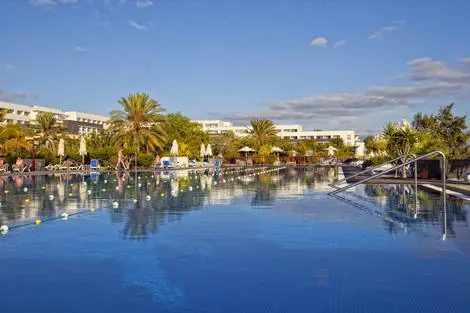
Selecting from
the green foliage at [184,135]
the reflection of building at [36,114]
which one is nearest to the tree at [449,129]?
the green foliage at [184,135]

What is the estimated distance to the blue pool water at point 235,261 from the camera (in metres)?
4.67

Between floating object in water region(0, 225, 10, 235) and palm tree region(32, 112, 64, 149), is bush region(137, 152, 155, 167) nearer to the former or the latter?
palm tree region(32, 112, 64, 149)

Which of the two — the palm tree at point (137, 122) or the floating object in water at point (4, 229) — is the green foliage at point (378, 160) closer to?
the palm tree at point (137, 122)

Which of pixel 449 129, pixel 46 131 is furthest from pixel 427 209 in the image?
pixel 46 131

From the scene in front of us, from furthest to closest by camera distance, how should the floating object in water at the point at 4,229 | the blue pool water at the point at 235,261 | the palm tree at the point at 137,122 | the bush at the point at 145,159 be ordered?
the palm tree at the point at 137,122 → the bush at the point at 145,159 → the floating object in water at the point at 4,229 → the blue pool water at the point at 235,261

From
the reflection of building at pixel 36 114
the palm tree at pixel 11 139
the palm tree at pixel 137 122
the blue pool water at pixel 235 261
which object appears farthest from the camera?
the reflection of building at pixel 36 114

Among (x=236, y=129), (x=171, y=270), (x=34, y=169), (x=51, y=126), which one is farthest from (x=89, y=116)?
(x=171, y=270)

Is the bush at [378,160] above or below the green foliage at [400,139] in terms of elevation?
below

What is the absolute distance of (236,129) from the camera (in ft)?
470

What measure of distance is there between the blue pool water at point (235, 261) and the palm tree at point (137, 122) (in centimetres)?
3501

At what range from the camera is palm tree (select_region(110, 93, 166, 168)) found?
4623 cm


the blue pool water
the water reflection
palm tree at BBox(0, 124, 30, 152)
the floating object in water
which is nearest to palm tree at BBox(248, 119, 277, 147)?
palm tree at BBox(0, 124, 30, 152)

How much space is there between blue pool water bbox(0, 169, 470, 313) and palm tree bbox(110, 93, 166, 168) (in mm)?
35014

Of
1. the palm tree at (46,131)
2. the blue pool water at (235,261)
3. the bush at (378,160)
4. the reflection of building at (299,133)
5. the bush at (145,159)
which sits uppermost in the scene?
the reflection of building at (299,133)
